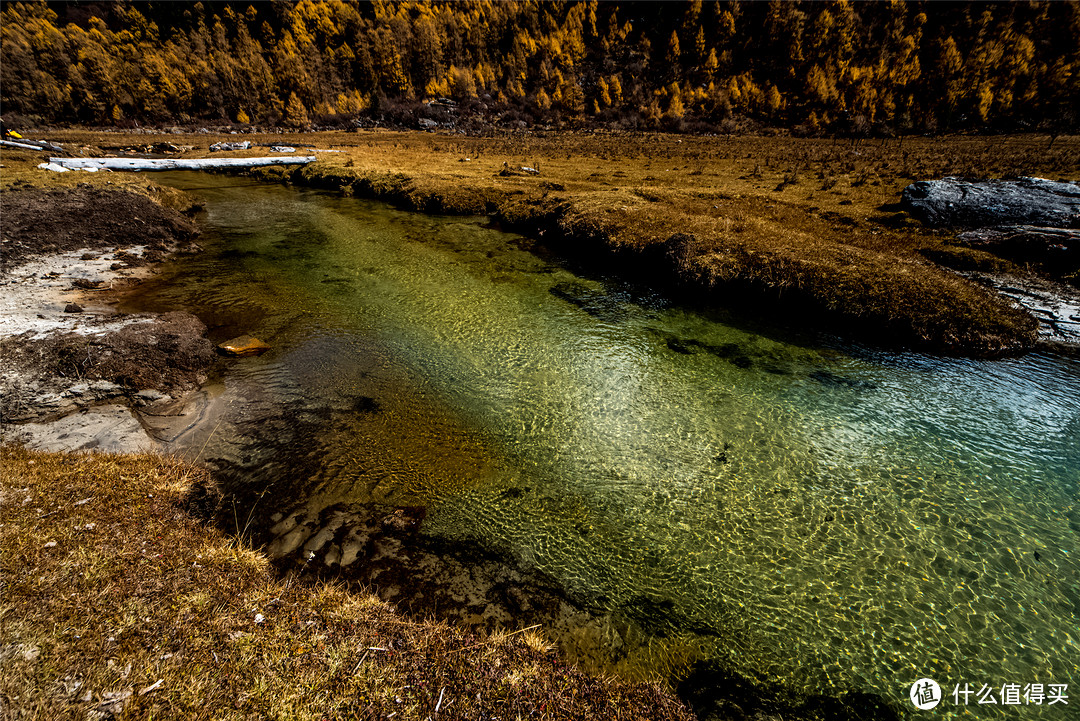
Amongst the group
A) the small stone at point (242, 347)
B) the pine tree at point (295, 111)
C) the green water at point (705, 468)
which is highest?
the pine tree at point (295, 111)

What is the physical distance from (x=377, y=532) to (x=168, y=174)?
204ft

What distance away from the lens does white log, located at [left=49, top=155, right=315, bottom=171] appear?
4331 cm

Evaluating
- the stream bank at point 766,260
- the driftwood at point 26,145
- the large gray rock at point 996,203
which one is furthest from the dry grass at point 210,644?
the driftwood at point 26,145

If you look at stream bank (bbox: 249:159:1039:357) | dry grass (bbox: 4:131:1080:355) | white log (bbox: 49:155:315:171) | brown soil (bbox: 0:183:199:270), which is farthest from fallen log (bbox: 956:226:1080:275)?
white log (bbox: 49:155:315:171)

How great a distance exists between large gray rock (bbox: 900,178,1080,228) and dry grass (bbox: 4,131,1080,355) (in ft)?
5.54

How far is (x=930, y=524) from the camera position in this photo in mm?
9336

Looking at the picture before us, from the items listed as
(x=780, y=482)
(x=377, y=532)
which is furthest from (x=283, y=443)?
(x=780, y=482)

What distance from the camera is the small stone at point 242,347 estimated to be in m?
15.0

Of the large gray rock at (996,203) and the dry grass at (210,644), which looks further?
the large gray rock at (996,203)

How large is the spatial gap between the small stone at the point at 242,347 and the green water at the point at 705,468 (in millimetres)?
497

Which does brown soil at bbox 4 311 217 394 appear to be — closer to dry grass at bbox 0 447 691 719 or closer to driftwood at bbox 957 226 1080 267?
dry grass at bbox 0 447 691 719

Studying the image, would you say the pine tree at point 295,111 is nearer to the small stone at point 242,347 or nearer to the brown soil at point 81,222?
the brown soil at point 81,222

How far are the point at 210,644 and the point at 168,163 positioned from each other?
65.6 meters

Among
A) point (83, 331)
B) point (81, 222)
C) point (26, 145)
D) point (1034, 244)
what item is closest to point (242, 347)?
point (83, 331)
